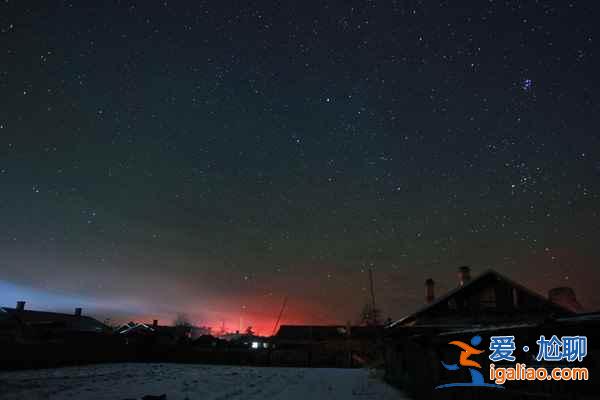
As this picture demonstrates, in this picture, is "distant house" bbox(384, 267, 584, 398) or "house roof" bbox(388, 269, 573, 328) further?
"house roof" bbox(388, 269, 573, 328)

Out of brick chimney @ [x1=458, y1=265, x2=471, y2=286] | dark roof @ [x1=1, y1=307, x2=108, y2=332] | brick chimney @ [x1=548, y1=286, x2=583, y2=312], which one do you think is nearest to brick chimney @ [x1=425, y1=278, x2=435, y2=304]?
brick chimney @ [x1=458, y1=265, x2=471, y2=286]

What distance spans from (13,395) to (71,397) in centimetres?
243

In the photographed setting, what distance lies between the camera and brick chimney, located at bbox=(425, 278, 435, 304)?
30.5m

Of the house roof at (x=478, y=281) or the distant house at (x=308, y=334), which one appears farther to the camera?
the distant house at (x=308, y=334)

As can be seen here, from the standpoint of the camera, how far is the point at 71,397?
15.1 metres

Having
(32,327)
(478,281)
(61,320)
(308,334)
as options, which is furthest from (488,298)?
(61,320)

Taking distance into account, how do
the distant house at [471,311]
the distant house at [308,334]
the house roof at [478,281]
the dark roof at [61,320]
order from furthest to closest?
the distant house at [308,334] → the dark roof at [61,320] → the house roof at [478,281] → the distant house at [471,311]

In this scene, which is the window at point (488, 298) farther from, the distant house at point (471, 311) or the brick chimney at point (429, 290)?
the brick chimney at point (429, 290)

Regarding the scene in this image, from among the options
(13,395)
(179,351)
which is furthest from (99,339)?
(13,395)

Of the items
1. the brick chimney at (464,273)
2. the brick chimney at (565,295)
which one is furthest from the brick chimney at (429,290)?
the brick chimney at (565,295)

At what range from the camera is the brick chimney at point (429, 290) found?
3045 cm

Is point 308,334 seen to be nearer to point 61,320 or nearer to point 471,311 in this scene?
point 61,320

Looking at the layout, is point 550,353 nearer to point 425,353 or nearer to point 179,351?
point 425,353

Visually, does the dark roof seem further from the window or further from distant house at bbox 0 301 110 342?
the window
